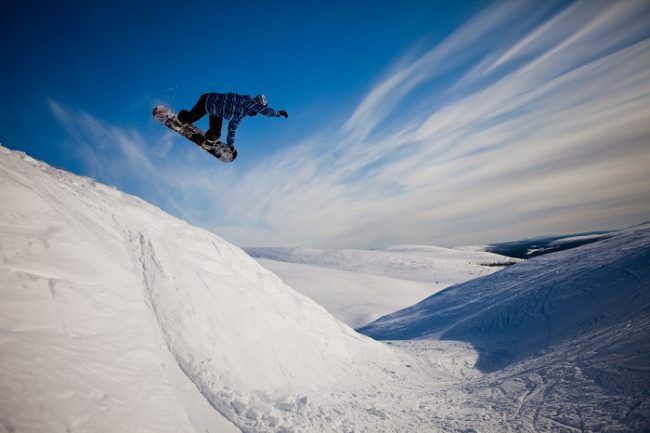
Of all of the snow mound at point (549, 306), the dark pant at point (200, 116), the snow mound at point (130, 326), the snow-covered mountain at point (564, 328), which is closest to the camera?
the snow mound at point (130, 326)

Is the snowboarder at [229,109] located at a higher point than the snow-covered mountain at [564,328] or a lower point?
higher

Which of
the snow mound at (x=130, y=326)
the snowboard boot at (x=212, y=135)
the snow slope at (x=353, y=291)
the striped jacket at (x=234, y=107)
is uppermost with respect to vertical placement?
the striped jacket at (x=234, y=107)

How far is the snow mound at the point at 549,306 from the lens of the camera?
9383mm

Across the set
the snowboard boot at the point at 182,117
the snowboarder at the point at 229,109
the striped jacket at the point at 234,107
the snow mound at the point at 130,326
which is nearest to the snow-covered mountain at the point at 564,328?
the snow mound at the point at 130,326

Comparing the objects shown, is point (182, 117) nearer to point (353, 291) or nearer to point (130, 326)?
point (130, 326)

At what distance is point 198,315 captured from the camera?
6.60 meters

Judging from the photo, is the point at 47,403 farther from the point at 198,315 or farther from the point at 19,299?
the point at 198,315

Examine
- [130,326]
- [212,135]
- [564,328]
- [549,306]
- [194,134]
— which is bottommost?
[564,328]

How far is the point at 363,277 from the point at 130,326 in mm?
30619

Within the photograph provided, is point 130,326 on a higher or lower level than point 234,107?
lower

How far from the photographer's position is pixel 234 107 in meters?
7.42

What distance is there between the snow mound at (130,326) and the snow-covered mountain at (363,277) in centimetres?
1418

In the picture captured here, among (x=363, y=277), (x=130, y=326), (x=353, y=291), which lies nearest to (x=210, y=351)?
(x=130, y=326)

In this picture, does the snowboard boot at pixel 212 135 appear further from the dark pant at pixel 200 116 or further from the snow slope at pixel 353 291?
the snow slope at pixel 353 291
